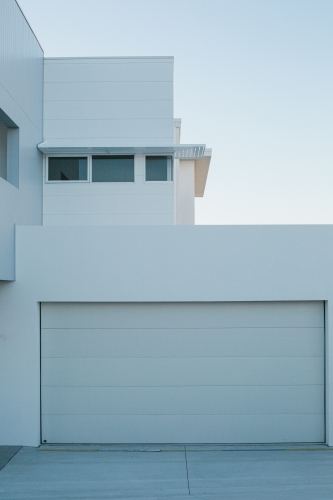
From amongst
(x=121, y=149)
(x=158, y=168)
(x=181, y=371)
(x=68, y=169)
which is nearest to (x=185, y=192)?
(x=158, y=168)

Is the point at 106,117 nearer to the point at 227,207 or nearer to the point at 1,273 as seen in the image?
the point at 1,273

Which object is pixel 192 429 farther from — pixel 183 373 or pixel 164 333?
pixel 164 333

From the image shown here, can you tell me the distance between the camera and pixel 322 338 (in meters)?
7.93

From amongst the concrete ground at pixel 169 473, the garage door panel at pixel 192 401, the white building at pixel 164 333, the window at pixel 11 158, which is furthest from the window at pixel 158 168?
the concrete ground at pixel 169 473

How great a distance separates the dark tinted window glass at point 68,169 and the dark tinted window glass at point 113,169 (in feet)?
0.77

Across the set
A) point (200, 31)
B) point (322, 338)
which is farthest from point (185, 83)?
point (322, 338)

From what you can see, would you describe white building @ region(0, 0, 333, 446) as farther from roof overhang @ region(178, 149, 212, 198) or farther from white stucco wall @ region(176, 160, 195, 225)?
white stucco wall @ region(176, 160, 195, 225)

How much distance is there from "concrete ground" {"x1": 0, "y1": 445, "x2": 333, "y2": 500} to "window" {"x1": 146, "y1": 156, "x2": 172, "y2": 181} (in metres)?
5.69

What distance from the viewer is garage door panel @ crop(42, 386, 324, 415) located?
309 inches

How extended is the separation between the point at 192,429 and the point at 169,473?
127 centimetres

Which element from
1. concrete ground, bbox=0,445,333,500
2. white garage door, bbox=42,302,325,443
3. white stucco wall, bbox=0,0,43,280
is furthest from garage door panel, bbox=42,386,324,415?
white stucco wall, bbox=0,0,43,280

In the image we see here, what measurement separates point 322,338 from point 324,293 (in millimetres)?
700

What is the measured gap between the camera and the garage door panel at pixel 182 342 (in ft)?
26.0

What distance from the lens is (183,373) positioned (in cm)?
790
